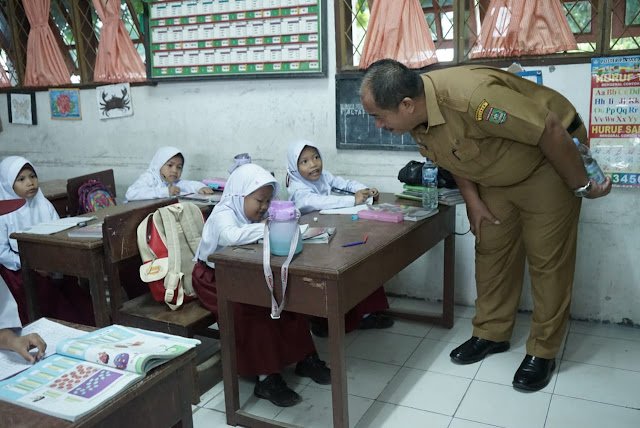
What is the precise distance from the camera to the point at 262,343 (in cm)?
238

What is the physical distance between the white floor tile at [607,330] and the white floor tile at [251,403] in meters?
1.59

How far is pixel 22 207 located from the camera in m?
3.30

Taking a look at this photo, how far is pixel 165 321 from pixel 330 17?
2.04 m

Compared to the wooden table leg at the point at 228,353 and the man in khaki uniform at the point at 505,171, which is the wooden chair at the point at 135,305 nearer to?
the wooden table leg at the point at 228,353

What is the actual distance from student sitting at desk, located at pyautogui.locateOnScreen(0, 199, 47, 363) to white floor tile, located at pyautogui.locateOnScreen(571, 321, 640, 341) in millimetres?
2673

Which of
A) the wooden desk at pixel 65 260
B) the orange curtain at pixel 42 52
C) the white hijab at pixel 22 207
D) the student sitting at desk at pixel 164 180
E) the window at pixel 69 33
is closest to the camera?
A: the wooden desk at pixel 65 260

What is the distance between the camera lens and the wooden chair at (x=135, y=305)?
7.82ft

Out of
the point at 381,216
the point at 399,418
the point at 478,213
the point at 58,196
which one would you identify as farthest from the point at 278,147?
the point at 399,418

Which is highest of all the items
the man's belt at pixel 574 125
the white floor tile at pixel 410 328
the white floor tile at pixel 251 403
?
the man's belt at pixel 574 125

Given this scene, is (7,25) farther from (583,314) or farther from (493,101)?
(583,314)

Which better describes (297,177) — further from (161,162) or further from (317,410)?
(317,410)

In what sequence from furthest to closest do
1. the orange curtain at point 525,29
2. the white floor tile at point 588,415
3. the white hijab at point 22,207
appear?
the white hijab at point 22,207
the orange curtain at point 525,29
the white floor tile at point 588,415

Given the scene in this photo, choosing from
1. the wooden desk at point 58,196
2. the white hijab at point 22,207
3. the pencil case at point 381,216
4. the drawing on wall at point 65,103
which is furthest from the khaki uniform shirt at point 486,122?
the drawing on wall at point 65,103

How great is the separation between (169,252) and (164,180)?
4.17ft
